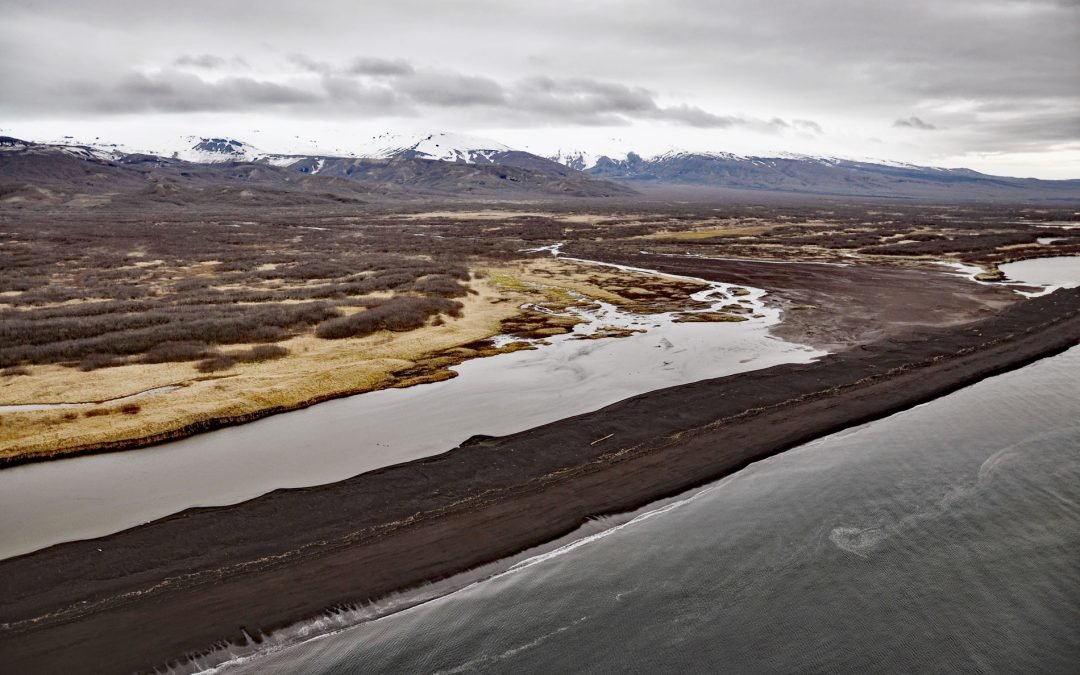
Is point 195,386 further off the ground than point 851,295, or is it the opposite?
point 851,295

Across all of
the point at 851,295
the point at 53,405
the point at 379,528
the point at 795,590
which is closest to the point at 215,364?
the point at 53,405

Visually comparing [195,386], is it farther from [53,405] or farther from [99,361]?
[99,361]

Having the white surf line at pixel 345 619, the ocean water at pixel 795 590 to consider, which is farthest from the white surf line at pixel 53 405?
the ocean water at pixel 795 590

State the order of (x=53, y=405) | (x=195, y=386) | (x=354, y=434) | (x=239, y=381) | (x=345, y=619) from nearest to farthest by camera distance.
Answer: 1. (x=345, y=619)
2. (x=354, y=434)
3. (x=53, y=405)
4. (x=195, y=386)
5. (x=239, y=381)

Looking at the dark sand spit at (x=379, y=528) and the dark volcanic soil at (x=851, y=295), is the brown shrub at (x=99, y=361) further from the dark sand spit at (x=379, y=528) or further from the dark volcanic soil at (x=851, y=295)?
the dark volcanic soil at (x=851, y=295)

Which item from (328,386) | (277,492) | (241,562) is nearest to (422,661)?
(241,562)

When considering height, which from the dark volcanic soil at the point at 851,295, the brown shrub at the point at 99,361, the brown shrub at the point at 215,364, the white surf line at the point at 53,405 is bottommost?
the white surf line at the point at 53,405
